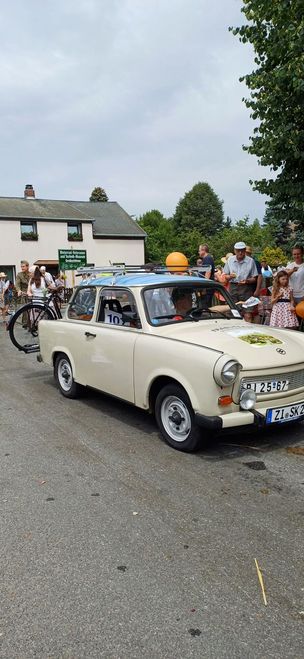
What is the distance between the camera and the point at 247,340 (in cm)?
465

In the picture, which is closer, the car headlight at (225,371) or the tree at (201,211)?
the car headlight at (225,371)

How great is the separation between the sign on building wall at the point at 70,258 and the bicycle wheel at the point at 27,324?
18677 mm

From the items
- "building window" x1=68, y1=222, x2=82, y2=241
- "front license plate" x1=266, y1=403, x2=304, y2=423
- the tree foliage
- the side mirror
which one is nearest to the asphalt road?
"front license plate" x1=266, y1=403, x2=304, y2=423

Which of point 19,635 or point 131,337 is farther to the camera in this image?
point 131,337

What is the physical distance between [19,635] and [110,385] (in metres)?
3.19

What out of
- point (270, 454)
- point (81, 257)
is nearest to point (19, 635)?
point (270, 454)

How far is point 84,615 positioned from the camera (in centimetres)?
237

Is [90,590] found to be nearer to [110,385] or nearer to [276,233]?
[110,385]

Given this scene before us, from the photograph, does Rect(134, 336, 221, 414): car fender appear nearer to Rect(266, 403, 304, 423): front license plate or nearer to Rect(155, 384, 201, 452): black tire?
Rect(155, 384, 201, 452): black tire

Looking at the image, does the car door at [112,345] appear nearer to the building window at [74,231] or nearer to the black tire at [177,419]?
the black tire at [177,419]

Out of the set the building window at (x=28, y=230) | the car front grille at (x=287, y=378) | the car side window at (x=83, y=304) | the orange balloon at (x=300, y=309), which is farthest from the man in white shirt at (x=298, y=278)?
the building window at (x=28, y=230)

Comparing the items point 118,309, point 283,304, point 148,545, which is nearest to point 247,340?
point 118,309

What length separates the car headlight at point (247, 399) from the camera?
4.17 metres

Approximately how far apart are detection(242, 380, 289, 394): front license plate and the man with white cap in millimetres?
4499
